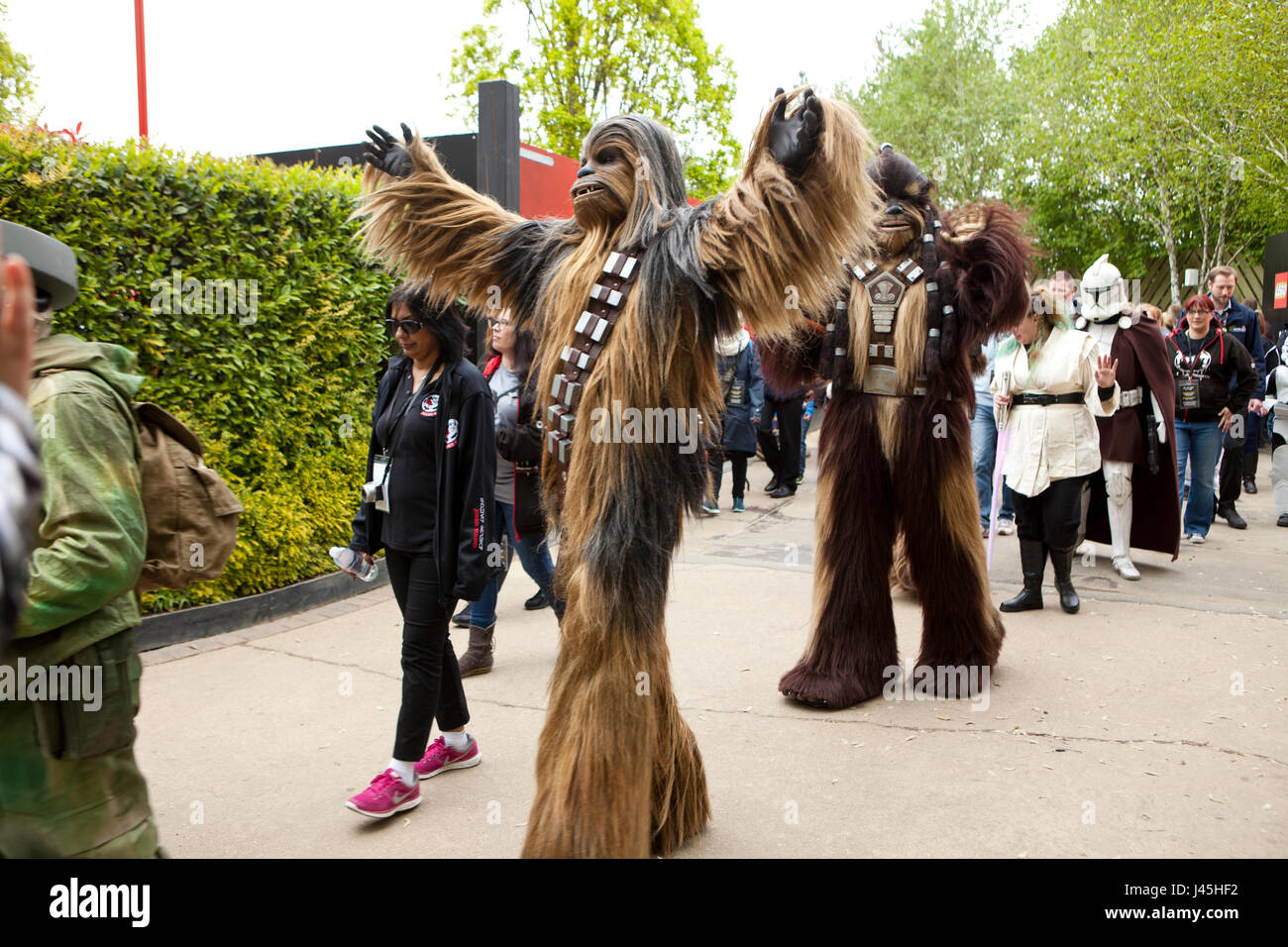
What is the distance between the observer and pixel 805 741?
416 cm

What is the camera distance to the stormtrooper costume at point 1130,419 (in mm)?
7031

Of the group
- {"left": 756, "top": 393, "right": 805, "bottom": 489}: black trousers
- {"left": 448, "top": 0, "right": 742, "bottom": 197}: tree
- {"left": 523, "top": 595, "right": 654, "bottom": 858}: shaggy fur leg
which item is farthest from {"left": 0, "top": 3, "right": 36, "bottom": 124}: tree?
{"left": 523, "top": 595, "right": 654, "bottom": 858}: shaggy fur leg

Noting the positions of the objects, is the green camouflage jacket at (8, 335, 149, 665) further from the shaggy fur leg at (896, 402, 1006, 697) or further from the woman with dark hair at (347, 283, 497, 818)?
the shaggy fur leg at (896, 402, 1006, 697)

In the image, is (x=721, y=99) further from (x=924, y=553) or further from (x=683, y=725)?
(x=683, y=725)

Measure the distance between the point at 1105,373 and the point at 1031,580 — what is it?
5.14 feet

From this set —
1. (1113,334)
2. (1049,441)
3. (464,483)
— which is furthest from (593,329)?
(1113,334)

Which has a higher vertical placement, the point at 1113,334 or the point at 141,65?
the point at 141,65

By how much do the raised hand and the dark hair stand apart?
4.72 m

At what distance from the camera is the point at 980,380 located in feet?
29.3

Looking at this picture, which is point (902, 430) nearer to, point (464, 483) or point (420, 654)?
point (464, 483)

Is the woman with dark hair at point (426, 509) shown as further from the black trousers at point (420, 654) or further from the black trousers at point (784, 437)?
the black trousers at point (784, 437)

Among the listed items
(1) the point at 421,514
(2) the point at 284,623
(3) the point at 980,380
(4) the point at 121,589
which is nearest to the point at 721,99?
(3) the point at 980,380

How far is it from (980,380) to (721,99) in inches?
587

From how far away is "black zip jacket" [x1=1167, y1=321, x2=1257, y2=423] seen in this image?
332 inches
